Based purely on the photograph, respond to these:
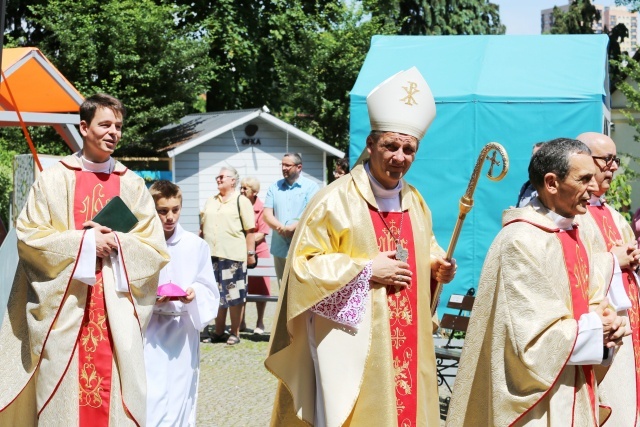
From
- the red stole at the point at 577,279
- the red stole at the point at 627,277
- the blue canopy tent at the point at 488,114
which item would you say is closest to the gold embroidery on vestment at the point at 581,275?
the red stole at the point at 577,279

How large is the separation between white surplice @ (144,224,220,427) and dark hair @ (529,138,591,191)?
8.20ft

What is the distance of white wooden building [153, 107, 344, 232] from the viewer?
2417cm

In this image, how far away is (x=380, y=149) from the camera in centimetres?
498

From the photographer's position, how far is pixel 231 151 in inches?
974

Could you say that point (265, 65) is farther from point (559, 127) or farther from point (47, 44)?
point (559, 127)

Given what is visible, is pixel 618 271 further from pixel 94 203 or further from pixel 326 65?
pixel 326 65

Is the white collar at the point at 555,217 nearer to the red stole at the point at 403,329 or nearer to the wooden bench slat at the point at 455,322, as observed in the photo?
the red stole at the point at 403,329

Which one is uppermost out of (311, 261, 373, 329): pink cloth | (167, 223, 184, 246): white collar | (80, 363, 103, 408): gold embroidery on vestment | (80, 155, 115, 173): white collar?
(80, 155, 115, 173): white collar

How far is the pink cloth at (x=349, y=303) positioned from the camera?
15.7 ft

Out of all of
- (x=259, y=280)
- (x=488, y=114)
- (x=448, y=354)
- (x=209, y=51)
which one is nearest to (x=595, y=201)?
(x=448, y=354)

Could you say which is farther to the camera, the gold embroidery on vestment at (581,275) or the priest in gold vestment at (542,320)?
the gold embroidery on vestment at (581,275)

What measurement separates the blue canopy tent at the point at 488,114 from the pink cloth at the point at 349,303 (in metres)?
6.25

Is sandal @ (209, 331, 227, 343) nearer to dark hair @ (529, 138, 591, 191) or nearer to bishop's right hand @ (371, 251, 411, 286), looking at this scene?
bishop's right hand @ (371, 251, 411, 286)

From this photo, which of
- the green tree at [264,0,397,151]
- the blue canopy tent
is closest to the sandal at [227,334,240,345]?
the blue canopy tent
